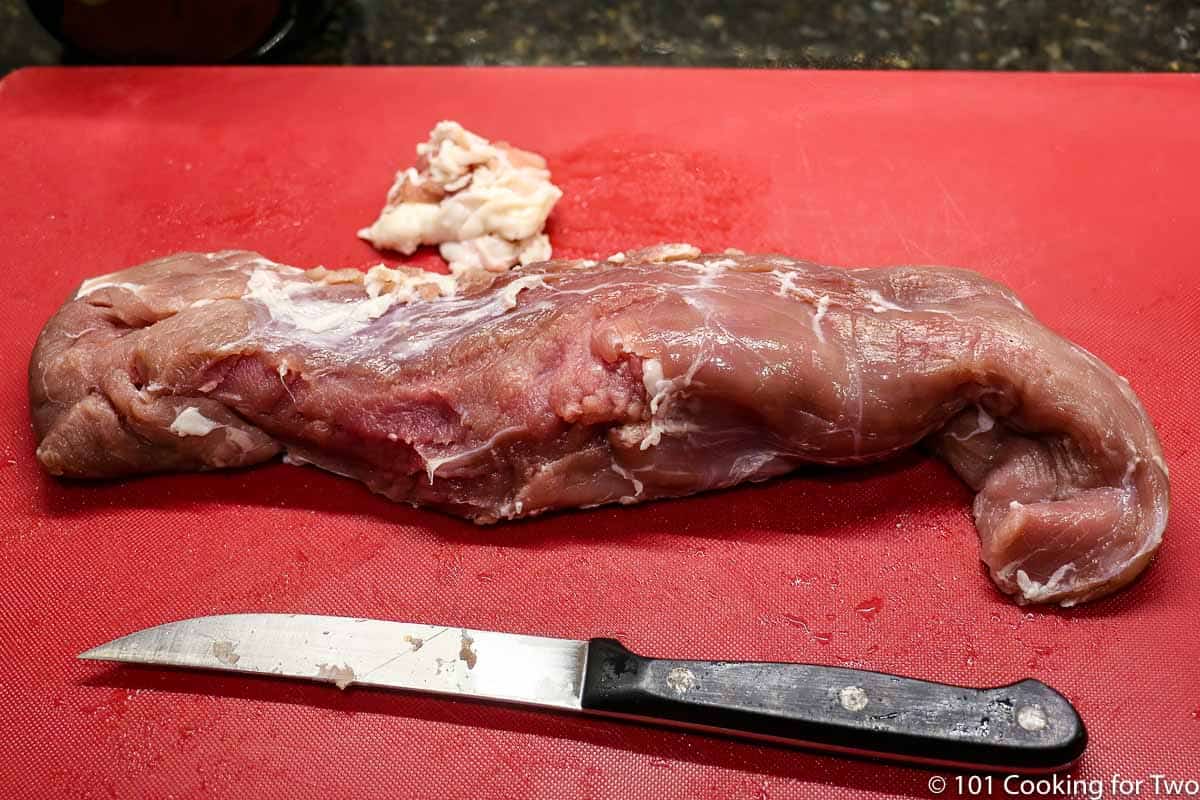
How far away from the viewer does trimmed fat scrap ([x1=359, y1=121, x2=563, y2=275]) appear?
13.5 ft

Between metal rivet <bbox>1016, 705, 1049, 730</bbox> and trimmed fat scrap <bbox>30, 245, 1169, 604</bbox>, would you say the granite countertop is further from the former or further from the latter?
Answer: metal rivet <bbox>1016, 705, 1049, 730</bbox>

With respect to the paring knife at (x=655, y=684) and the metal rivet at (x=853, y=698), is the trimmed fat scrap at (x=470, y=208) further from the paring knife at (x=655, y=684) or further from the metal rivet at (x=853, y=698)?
the metal rivet at (x=853, y=698)

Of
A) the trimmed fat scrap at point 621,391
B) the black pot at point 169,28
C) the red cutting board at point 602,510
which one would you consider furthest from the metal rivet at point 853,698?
the black pot at point 169,28

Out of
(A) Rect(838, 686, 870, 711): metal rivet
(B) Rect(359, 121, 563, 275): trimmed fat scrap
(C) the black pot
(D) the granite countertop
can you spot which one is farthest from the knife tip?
(D) the granite countertop

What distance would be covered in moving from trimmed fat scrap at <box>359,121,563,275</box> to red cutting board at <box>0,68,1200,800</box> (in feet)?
0.73

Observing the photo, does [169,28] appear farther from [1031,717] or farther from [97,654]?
[1031,717]

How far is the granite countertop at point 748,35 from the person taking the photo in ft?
17.8

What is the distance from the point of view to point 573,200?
439 cm

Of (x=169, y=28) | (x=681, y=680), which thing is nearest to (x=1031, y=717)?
(x=681, y=680)

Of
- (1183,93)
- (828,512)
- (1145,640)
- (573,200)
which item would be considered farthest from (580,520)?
(1183,93)

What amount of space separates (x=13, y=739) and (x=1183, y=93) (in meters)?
5.56

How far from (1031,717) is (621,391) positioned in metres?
1.56

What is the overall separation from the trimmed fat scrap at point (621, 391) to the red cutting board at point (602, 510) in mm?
176

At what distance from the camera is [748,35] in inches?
223
